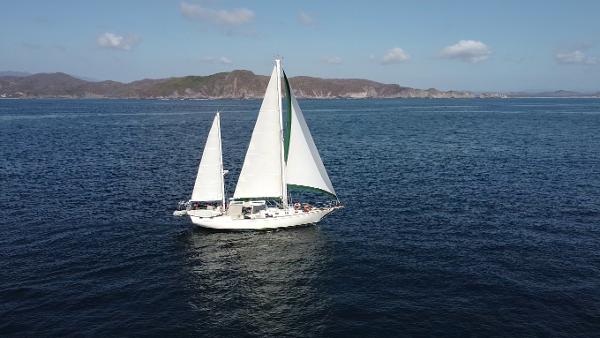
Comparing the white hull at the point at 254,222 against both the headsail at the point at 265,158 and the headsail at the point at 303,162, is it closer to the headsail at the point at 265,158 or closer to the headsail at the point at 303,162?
the headsail at the point at 265,158

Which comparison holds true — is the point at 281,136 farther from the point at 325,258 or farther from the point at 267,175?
the point at 325,258

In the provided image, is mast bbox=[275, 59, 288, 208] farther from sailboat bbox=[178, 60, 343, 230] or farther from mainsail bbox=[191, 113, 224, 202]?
mainsail bbox=[191, 113, 224, 202]

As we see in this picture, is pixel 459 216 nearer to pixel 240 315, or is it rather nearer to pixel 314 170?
pixel 314 170

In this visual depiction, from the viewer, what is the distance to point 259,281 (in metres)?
36.1

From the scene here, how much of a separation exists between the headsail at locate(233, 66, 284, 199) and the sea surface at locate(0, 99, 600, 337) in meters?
4.85

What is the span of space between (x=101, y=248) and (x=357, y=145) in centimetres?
7260

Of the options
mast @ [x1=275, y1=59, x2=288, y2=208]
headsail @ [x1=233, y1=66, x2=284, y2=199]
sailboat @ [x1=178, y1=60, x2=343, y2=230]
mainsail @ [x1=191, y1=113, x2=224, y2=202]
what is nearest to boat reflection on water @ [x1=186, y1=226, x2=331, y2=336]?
sailboat @ [x1=178, y1=60, x2=343, y2=230]

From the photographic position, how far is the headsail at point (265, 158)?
4691cm

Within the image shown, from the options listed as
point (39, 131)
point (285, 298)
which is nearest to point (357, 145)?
point (285, 298)

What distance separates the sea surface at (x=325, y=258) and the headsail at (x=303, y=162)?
468cm

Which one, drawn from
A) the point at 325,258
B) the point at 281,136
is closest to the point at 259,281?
the point at 325,258

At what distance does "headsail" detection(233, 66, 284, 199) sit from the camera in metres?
46.9

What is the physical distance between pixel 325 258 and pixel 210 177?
15.8 m

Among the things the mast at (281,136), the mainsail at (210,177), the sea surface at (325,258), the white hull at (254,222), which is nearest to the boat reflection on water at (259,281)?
the sea surface at (325,258)
